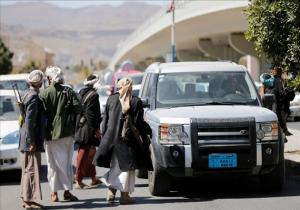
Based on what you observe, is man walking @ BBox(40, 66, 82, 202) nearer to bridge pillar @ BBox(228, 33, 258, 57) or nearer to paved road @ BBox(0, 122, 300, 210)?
paved road @ BBox(0, 122, 300, 210)

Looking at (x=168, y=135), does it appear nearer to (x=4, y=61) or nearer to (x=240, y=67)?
(x=240, y=67)

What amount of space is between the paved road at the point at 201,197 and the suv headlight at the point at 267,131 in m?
0.83

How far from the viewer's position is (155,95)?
11336 mm

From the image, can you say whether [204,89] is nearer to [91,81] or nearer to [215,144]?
[215,144]

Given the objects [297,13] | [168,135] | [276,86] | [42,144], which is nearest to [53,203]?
[42,144]

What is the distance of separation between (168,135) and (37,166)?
1.82m

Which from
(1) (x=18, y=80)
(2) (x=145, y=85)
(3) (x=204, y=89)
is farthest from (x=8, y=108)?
(3) (x=204, y=89)

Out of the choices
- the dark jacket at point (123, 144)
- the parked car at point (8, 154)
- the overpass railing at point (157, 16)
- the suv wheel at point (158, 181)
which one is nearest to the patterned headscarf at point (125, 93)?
the dark jacket at point (123, 144)

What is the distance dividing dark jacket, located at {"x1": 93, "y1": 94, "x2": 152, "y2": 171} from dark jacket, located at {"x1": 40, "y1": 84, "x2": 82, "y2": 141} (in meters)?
0.51

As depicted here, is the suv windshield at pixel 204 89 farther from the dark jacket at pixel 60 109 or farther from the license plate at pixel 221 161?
the dark jacket at pixel 60 109

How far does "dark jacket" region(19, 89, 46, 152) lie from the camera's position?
31.4 feet

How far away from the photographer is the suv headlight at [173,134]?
10094mm

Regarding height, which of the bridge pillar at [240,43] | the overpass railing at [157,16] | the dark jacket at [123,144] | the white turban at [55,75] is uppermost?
the overpass railing at [157,16]

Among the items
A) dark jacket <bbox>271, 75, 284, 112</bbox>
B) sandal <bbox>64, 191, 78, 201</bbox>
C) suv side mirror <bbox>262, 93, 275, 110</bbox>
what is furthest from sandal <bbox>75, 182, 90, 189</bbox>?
dark jacket <bbox>271, 75, 284, 112</bbox>
